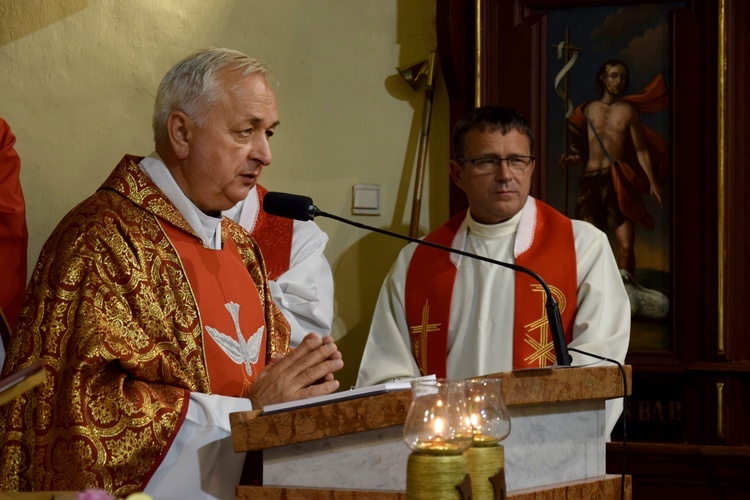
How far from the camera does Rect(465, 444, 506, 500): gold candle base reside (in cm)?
183

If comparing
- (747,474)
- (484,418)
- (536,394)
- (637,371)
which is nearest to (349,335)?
(637,371)

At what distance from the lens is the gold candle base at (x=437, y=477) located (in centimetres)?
171

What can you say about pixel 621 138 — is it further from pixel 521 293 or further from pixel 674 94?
pixel 521 293

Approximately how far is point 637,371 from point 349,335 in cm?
135

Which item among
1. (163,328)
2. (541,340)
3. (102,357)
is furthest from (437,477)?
(541,340)

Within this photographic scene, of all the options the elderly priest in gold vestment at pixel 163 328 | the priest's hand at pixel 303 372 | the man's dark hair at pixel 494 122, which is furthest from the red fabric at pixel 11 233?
the priest's hand at pixel 303 372

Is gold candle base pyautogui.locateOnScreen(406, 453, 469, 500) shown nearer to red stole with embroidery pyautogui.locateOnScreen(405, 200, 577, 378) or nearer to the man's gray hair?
the man's gray hair

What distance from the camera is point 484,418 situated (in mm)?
1812

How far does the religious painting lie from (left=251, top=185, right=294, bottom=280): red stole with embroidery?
3.97ft

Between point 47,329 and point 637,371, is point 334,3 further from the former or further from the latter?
point 47,329

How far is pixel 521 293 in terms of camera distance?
14.3ft

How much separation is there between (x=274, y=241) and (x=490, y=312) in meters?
1.05

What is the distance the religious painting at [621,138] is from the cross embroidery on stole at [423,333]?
3.03ft

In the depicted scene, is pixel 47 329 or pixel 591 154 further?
pixel 591 154
